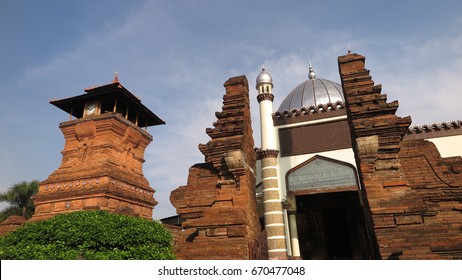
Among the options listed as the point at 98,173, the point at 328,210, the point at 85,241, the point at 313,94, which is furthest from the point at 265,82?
the point at 85,241

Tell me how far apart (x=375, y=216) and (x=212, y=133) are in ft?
10.9

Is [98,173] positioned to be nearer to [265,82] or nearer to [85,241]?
[265,82]

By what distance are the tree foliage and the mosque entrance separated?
77.0ft

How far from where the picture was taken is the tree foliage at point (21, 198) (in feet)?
84.0

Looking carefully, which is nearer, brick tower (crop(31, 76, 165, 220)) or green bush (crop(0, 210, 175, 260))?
green bush (crop(0, 210, 175, 260))

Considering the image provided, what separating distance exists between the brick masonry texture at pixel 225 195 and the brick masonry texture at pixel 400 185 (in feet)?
6.65

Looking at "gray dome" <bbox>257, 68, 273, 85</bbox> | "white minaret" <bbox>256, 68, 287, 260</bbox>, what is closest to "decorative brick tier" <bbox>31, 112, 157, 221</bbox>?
"white minaret" <bbox>256, 68, 287, 260</bbox>

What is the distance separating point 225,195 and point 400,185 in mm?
2928

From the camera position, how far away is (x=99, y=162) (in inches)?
647

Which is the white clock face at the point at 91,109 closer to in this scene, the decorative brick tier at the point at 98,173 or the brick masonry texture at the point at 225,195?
the decorative brick tier at the point at 98,173

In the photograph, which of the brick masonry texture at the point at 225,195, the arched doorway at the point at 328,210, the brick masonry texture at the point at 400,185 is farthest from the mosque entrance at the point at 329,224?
the brick masonry texture at the point at 400,185

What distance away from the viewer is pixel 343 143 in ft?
43.0

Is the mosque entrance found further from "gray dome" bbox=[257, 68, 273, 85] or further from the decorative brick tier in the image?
the decorative brick tier

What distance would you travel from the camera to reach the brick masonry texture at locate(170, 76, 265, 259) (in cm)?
484
